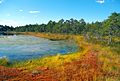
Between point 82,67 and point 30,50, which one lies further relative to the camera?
point 30,50

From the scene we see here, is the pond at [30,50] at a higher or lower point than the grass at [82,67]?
lower

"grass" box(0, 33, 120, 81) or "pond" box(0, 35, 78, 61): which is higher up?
"grass" box(0, 33, 120, 81)

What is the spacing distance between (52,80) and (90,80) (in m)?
3.43

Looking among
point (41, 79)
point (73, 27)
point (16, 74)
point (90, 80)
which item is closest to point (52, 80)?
point (41, 79)

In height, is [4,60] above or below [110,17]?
below

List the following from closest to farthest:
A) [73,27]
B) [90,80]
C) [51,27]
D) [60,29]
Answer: [90,80] < [73,27] < [60,29] < [51,27]

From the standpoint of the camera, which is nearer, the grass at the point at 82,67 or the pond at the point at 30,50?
the grass at the point at 82,67

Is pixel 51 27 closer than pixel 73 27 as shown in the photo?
No

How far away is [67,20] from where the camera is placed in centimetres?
16838

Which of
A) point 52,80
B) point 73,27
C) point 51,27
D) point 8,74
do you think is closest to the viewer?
point 52,80

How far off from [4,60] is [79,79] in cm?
1725

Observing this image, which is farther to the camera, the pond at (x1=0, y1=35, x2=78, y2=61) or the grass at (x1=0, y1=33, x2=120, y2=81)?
the pond at (x1=0, y1=35, x2=78, y2=61)

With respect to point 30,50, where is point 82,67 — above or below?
above

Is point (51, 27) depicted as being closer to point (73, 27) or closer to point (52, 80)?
point (73, 27)
